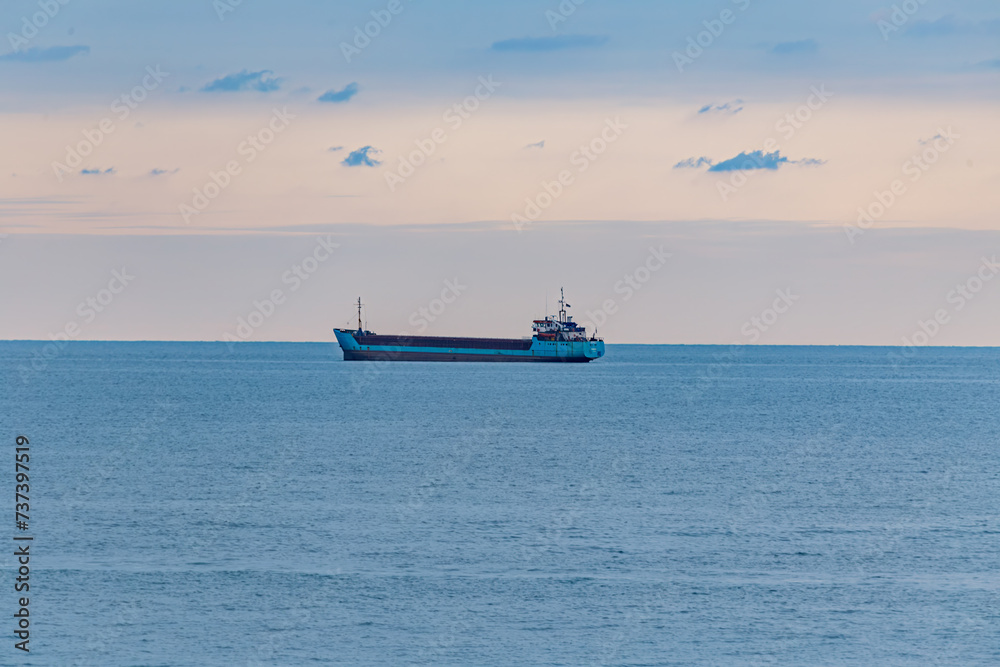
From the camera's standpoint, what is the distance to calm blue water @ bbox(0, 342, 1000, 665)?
97.9 feet

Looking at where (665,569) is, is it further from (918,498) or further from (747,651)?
(918,498)

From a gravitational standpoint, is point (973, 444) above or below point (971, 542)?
above

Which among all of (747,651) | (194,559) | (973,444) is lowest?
(747,651)

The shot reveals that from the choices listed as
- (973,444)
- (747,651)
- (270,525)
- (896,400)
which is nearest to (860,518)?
(747,651)

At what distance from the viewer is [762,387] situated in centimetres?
16825

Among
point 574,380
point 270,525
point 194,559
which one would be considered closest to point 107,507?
point 270,525

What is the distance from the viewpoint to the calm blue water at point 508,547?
2983 centimetres

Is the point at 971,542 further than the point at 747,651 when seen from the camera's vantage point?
Yes

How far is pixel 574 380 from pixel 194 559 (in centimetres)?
13608

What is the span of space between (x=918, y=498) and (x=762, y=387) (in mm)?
118022

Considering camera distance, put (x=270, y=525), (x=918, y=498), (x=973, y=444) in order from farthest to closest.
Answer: (x=973, y=444) → (x=918, y=498) → (x=270, y=525)

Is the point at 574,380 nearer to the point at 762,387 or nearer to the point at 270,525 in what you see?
the point at 762,387

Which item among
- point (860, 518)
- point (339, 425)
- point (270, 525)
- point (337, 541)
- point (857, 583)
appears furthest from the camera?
point (339, 425)

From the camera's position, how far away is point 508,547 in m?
39.4
